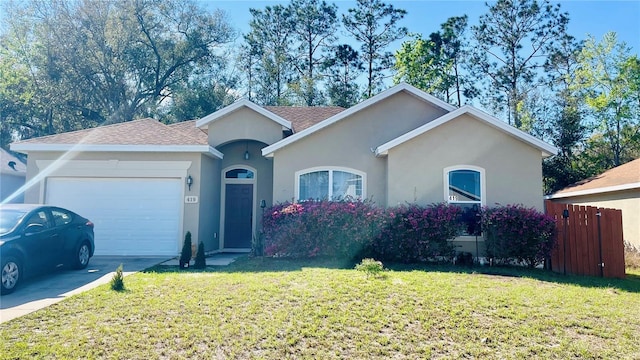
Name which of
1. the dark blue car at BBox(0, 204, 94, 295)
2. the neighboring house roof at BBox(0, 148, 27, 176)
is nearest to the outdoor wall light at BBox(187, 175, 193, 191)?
the dark blue car at BBox(0, 204, 94, 295)

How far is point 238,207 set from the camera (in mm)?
14133

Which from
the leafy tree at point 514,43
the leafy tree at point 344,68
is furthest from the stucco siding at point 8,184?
the leafy tree at point 514,43

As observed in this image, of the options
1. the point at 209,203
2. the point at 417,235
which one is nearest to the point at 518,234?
the point at 417,235

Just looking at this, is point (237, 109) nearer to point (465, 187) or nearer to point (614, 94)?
point (465, 187)

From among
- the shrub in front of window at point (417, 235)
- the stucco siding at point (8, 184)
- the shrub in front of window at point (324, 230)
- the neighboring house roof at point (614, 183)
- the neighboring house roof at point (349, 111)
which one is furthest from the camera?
the stucco siding at point (8, 184)

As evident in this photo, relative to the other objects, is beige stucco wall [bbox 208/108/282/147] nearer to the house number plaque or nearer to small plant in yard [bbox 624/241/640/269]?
the house number plaque

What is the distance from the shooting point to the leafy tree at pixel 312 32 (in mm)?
29875

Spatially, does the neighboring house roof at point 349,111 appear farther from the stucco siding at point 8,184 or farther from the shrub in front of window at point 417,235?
the stucco siding at point 8,184

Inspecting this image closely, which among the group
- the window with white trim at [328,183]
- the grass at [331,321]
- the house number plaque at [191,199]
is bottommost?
the grass at [331,321]

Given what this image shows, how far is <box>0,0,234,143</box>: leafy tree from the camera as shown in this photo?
2550cm

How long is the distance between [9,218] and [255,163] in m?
7.44

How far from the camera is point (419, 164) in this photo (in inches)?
427

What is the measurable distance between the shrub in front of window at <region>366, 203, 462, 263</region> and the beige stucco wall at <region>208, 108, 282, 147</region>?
5117 millimetres

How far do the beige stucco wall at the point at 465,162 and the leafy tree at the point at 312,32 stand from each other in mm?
20405
